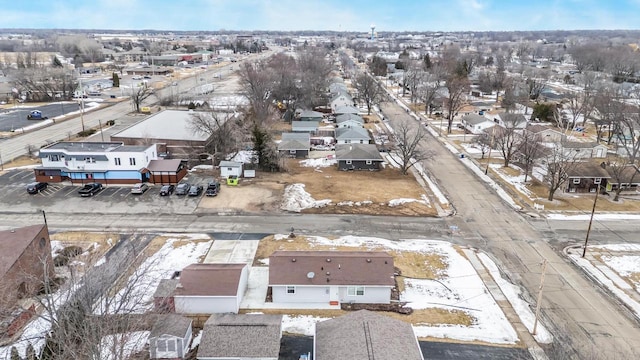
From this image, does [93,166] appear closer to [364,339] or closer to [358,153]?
[358,153]

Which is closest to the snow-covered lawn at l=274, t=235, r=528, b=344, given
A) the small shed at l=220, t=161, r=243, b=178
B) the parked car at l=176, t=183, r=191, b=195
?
the parked car at l=176, t=183, r=191, b=195

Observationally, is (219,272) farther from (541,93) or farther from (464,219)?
(541,93)

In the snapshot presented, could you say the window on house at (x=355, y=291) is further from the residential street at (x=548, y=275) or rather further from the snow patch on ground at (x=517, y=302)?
the residential street at (x=548, y=275)

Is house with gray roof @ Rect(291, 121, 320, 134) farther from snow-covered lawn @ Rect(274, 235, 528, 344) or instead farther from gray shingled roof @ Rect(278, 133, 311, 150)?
snow-covered lawn @ Rect(274, 235, 528, 344)

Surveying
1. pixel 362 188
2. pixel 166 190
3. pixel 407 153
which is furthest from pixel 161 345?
Result: pixel 407 153

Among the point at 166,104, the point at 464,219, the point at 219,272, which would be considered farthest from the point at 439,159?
the point at 166,104

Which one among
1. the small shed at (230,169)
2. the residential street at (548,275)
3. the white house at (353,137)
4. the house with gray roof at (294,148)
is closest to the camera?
the residential street at (548,275)

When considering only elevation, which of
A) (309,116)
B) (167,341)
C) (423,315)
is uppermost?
(309,116)

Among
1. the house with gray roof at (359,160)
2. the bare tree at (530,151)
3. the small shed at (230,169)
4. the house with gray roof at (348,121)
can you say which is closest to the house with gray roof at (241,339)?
the small shed at (230,169)
